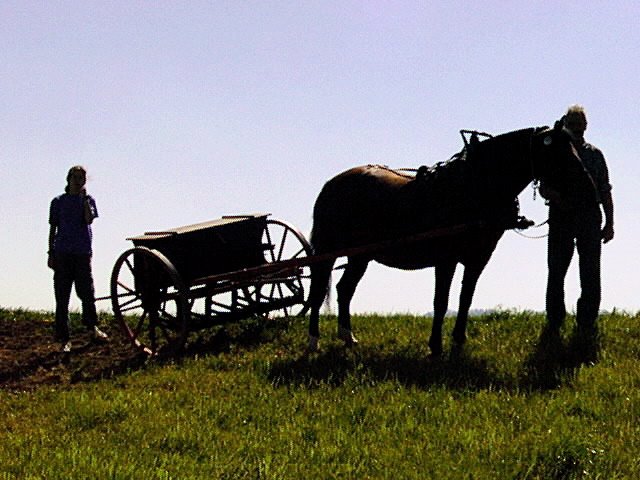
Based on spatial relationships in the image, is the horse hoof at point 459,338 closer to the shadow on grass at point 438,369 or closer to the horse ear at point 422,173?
the shadow on grass at point 438,369

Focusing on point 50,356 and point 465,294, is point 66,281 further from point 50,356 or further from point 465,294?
point 465,294

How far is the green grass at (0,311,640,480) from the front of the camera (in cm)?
707

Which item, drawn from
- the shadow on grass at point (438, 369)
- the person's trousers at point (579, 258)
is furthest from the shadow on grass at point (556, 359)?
the person's trousers at point (579, 258)

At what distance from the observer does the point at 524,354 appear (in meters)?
10.6

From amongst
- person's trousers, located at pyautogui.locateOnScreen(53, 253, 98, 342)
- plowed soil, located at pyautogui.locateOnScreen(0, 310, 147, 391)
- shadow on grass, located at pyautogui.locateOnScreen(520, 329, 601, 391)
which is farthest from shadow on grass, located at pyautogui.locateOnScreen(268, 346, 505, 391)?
person's trousers, located at pyautogui.locateOnScreen(53, 253, 98, 342)

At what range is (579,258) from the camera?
1165 cm

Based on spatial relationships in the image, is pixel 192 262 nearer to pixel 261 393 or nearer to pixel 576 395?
pixel 261 393

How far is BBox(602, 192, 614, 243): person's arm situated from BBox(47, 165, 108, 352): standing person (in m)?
6.74

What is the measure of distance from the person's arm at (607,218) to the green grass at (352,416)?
3.83 ft

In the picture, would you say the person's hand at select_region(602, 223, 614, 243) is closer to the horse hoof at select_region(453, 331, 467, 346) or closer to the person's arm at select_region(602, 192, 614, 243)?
the person's arm at select_region(602, 192, 614, 243)

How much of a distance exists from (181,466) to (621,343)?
19.8 feet

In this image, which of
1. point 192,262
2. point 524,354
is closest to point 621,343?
point 524,354

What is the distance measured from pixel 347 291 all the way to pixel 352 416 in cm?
390

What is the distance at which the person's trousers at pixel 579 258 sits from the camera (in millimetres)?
11406
